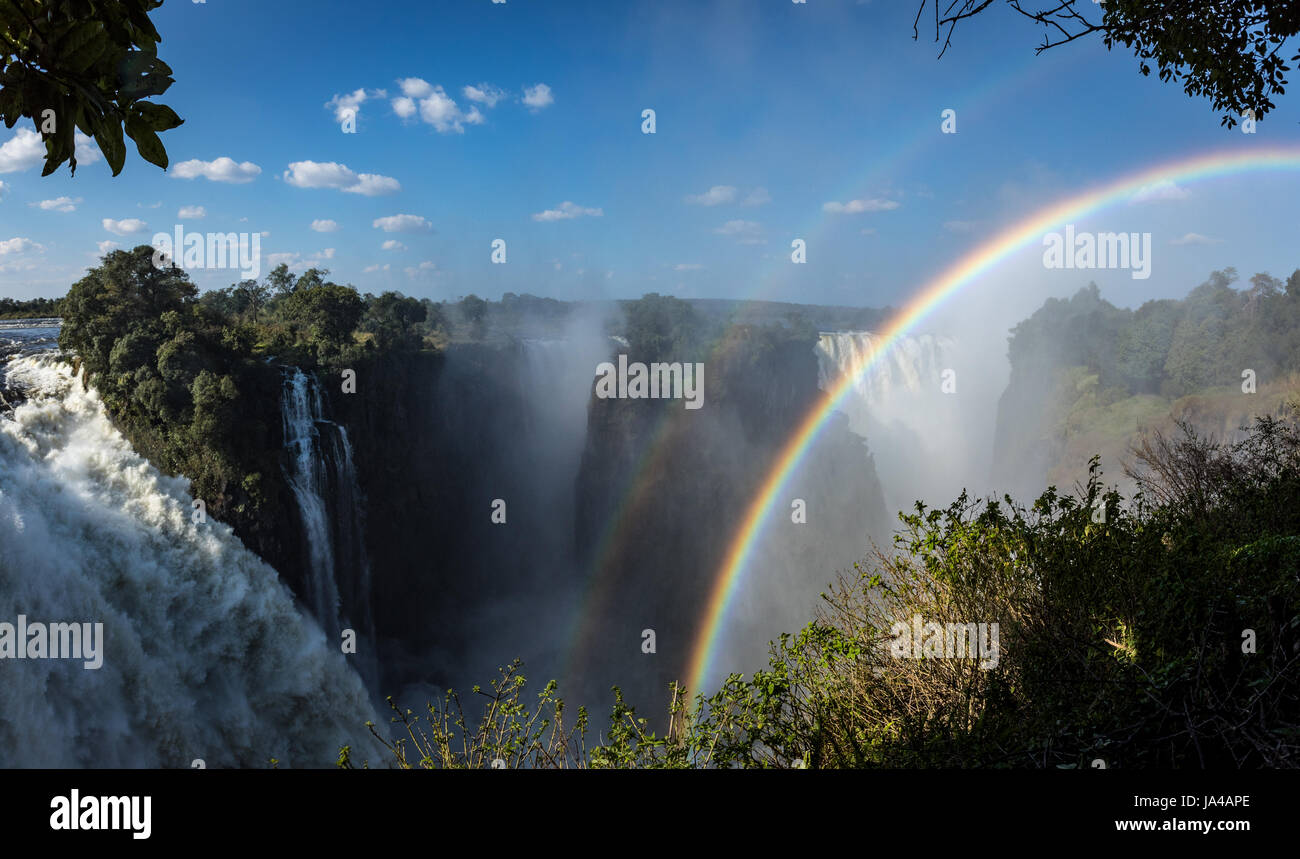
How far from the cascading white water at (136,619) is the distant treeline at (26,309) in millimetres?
10212

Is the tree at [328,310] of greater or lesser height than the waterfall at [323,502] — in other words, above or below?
above

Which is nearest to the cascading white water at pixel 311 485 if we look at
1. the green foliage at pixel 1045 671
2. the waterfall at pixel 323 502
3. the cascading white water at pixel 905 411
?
the waterfall at pixel 323 502

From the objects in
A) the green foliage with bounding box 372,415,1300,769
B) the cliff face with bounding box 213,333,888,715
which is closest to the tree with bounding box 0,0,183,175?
the green foliage with bounding box 372,415,1300,769

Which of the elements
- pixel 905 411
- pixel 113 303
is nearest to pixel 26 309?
pixel 113 303

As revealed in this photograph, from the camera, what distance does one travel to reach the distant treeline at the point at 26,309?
26.9 m

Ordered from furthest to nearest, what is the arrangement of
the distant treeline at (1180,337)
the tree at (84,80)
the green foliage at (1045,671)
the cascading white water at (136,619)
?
1. the distant treeline at (1180,337)
2. the cascading white water at (136,619)
3. the green foliage at (1045,671)
4. the tree at (84,80)

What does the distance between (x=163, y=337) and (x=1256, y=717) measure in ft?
80.5

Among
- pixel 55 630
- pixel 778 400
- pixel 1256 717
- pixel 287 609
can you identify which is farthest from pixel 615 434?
pixel 1256 717

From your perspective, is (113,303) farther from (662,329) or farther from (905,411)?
(905,411)

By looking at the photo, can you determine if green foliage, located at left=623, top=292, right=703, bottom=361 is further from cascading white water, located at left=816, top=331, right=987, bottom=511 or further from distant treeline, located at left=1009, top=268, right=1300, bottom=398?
distant treeline, located at left=1009, top=268, right=1300, bottom=398

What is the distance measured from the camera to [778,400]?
42688mm

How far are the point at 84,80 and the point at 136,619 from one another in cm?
1713

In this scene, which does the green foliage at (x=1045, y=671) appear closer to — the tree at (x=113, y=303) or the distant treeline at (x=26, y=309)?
the tree at (x=113, y=303)
